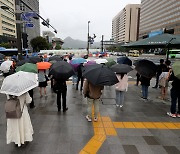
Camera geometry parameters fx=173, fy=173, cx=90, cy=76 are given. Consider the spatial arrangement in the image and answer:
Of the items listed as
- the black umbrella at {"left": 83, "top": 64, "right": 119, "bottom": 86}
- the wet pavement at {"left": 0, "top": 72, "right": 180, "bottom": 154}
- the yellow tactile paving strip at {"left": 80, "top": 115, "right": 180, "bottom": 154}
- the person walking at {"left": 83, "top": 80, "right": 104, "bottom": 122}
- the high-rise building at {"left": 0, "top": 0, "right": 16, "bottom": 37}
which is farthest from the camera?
the high-rise building at {"left": 0, "top": 0, "right": 16, "bottom": 37}

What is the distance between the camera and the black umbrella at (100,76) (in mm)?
4641

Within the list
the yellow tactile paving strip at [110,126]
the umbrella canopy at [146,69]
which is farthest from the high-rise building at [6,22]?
the yellow tactile paving strip at [110,126]

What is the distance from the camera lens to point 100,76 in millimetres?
4691

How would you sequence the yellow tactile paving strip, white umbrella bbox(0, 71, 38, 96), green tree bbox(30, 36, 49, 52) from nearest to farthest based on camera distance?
1. white umbrella bbox(0, 71, 38, 96)
2. the yellow tactile paving strip
3. green tree bbox(30, 36, 49, 52)

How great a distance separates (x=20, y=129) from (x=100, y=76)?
233cm

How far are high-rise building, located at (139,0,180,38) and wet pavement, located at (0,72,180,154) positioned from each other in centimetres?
6934

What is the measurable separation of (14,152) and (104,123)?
8.68ft

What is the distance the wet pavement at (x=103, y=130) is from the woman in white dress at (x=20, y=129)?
0.23 meters

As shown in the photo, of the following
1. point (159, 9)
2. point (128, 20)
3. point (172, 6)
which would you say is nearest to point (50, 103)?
point (172, 6)

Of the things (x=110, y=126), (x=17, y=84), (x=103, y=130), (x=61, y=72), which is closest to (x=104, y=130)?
(x=103, y=130)

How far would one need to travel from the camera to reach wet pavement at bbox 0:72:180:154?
3.98 m

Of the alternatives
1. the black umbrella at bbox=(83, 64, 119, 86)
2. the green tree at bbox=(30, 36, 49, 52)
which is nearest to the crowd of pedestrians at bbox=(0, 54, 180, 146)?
the black umbrella at bbox=(83, 64, 119, 86)

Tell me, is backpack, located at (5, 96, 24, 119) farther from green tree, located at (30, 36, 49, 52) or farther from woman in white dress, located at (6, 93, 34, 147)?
green tree, located at (30, 36, 49, 52)

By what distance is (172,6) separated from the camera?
8156cm
